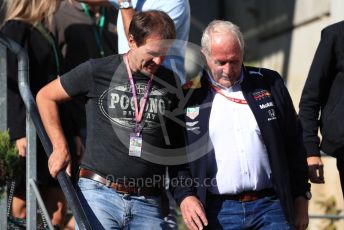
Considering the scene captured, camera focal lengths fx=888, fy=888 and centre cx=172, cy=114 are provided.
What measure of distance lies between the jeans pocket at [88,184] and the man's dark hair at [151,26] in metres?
0.72

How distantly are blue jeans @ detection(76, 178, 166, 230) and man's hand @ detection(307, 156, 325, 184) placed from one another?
0.94 m

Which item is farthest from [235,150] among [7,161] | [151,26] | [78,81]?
[7,161]

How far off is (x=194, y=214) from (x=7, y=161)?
1286 mm

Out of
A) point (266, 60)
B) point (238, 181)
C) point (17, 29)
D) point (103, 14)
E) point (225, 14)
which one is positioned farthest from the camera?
point (225, 14)

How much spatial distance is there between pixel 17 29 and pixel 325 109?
82.9 inches

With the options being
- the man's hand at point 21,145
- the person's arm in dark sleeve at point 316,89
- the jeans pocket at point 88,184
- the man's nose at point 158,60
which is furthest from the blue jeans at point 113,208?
the man's hand at point 21,145

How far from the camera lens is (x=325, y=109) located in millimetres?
5055

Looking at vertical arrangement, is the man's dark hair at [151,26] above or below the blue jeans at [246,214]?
above

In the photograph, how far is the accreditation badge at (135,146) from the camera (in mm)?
4352

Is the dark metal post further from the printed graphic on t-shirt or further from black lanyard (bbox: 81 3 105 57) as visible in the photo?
black lanyard (bbox: 81 3 105 57)

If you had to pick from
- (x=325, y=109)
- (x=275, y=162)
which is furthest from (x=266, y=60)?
(x=275, y=162)

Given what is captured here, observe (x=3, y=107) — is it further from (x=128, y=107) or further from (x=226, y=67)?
(x=226, y=67)

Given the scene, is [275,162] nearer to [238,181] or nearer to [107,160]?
[238,181]

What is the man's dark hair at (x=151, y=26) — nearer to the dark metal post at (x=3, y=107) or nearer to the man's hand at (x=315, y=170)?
the dark metal post at (x=3, y=107)
